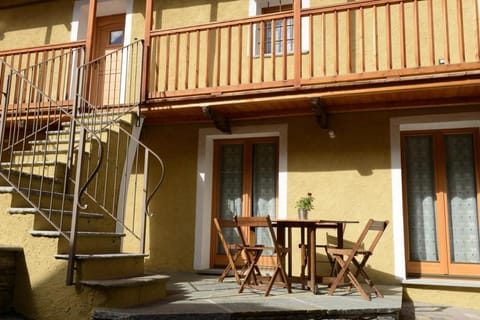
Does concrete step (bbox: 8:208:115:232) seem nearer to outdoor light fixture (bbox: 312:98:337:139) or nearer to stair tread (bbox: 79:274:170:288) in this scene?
stair tread (bbox: 79:274:170:288)

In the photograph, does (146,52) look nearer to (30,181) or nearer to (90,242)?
(30,181)

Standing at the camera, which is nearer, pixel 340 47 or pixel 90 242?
pixel 90 242

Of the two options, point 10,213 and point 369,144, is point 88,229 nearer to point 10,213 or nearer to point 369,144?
point 10,213

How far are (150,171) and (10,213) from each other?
334 cm

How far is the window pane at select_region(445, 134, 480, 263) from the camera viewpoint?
620 cm

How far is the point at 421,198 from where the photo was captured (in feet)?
21.3

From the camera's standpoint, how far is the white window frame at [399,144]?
612 cm

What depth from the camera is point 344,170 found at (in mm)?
6602

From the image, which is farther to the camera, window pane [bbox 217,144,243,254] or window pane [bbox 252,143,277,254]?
window pane [bbox 217,144,243,254]

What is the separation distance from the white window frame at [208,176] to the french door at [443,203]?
178cm

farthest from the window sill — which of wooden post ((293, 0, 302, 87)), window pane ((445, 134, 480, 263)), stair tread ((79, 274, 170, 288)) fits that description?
stair tread ((79, 274, 170, 288))

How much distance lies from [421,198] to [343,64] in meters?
2.25

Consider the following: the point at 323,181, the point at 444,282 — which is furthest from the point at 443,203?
the point at 323,181

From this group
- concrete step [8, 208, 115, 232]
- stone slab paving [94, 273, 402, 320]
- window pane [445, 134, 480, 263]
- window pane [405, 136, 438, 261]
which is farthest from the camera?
window pane [405, 136, 438, 261]
